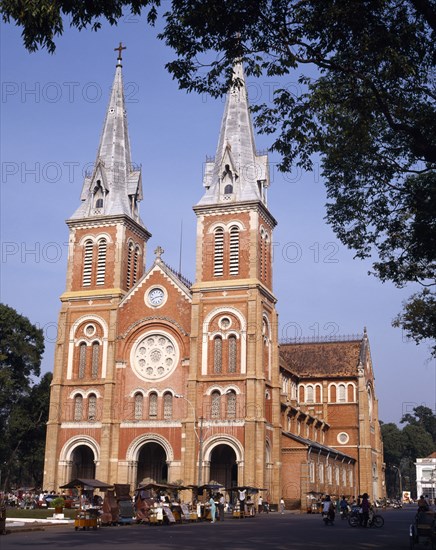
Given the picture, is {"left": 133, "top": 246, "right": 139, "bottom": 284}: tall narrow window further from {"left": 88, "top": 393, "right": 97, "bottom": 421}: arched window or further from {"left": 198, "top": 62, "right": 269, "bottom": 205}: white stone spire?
{"left": 88, "top": 393, "right": 97, "bottom": 421}: arched window

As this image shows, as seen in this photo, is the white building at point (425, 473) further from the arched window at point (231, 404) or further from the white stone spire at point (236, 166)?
the arched window at point (231, 404)

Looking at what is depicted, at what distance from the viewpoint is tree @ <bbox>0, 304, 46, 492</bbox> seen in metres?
67.7

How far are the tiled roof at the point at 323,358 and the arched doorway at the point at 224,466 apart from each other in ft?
80.3

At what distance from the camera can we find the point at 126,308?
63.5 meters

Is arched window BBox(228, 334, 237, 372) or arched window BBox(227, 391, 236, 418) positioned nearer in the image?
arched window BBox(227, 391, 236, 418)

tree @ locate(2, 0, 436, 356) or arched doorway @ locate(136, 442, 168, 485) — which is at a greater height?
tree @ locate(2, 0, 436, 356)

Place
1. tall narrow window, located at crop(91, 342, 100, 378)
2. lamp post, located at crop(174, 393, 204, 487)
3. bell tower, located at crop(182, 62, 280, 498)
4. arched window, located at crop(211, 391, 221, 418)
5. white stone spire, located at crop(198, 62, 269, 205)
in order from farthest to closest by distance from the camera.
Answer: white stone spire, located at crop(198, 62, 269, 205)
tall narrow window, located at crop(91, 342, 100, 378)
arched window, located at crop(211, 391, 221, 418)
bell tower, located at crop(182, 62, 280, 498)
lamp post, located at crop(174, 393, 204, 487)

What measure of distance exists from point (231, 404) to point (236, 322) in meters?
6.25

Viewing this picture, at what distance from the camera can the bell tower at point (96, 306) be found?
60844mm

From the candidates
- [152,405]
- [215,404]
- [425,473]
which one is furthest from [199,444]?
[425,473]

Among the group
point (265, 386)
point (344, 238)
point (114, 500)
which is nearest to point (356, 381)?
point (265, 386)

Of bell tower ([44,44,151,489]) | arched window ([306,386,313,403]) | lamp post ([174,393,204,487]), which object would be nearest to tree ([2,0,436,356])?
lamp post ([174,393,204,487])

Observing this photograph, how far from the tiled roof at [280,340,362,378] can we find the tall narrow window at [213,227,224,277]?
81.6ft

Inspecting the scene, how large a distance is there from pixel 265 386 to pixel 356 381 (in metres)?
26.9
